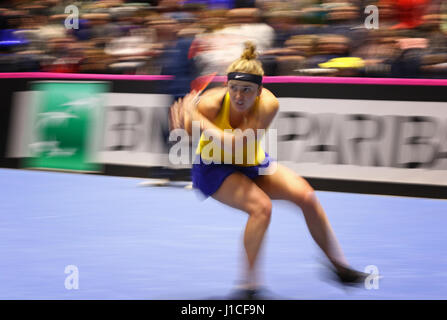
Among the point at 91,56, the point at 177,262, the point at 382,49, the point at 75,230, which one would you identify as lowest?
the point at 177,262

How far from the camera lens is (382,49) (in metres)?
9.39

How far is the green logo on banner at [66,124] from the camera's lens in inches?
434

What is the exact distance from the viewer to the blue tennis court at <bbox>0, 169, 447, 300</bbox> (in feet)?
18.1

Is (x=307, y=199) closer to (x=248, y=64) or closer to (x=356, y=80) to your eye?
(x=248, y=64)

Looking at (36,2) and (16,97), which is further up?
(36,2)

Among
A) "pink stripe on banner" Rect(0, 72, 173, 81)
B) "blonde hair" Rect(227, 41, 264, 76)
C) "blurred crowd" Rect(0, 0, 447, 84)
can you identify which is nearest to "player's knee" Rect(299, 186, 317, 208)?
"blonde hair" Rect(227, 41, 264, 76)

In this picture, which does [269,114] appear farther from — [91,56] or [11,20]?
[11,20]

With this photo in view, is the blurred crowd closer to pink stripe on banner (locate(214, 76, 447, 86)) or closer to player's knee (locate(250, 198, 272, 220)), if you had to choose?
pink stripe on banner (locate(214, 76, 447, 86))

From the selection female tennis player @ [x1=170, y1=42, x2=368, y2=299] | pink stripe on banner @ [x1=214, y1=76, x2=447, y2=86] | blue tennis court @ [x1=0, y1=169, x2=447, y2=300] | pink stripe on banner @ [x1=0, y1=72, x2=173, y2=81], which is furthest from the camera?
pink stripe on banner @ [x1=0, y1=72, x2=173, y2=81]

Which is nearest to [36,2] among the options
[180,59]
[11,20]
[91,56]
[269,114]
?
[11,20]

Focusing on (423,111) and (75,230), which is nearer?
(75,230)

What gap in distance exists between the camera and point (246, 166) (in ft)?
17.0

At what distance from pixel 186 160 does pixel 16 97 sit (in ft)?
9.37

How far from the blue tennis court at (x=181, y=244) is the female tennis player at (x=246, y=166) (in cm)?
28
